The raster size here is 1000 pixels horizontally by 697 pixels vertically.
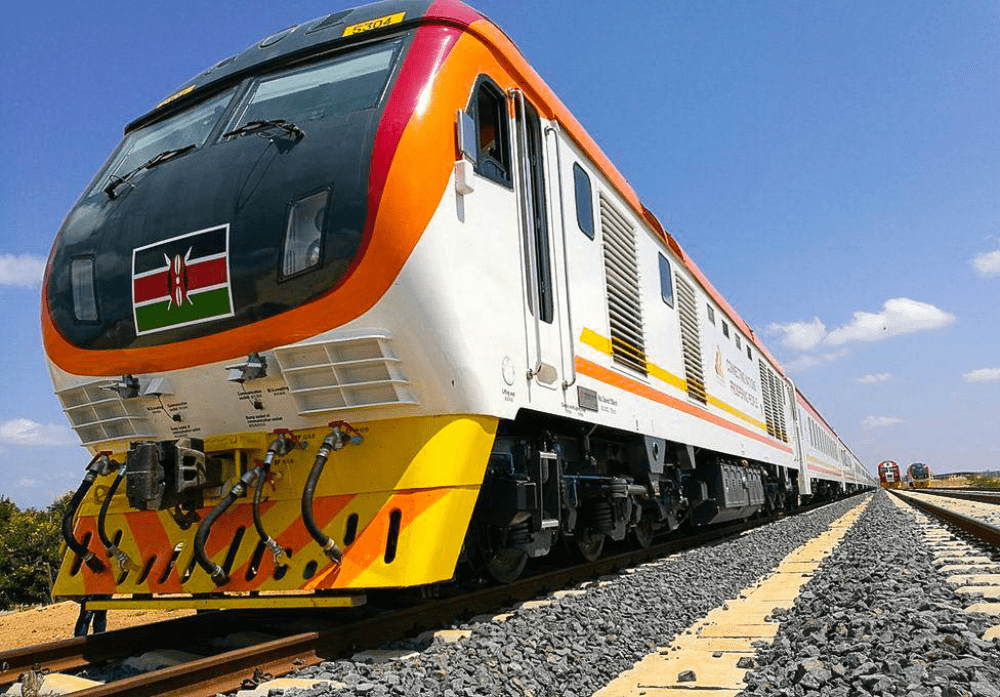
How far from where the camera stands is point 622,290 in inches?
282

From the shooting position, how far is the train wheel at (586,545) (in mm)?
7180

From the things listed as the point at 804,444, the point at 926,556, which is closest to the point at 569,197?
the point at 926,556

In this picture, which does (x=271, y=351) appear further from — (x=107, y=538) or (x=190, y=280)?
(x=107, y=538)

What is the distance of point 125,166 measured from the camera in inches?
222

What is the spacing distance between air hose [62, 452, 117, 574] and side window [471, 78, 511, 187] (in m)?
3.06

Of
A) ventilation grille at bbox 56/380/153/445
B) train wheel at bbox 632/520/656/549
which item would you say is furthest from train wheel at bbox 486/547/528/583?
train wheel at bbox 632/520/656/549

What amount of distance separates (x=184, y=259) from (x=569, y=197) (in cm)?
276

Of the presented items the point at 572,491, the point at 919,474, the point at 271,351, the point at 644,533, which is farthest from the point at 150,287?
the point at 919,474

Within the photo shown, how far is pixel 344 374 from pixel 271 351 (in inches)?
17.1

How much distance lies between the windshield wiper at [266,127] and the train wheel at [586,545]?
166 inches

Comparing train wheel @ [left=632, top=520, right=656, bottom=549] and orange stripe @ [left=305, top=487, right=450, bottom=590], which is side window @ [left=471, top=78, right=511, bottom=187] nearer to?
orange stripe @ [left=305, top=487, right=450, bottom=590]

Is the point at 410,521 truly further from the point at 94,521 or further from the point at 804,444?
the point at 804,444

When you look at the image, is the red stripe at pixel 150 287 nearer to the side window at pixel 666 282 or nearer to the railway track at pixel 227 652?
Result: the railway track at pixel 227 652

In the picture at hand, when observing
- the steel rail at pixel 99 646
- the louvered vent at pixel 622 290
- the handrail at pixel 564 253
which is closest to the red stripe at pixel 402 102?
the handrail at pixel 564 253
